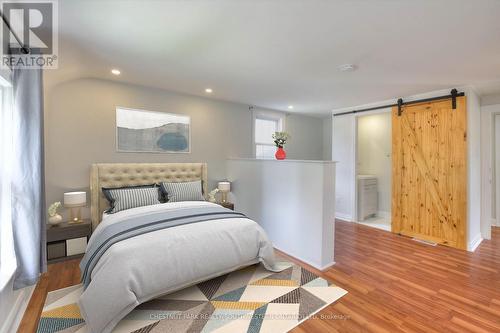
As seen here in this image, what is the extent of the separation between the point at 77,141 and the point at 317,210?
3356 millimetres

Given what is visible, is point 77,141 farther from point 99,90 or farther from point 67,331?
point 67,331

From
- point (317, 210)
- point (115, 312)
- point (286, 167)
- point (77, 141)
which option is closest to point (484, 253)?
point (317, 210)

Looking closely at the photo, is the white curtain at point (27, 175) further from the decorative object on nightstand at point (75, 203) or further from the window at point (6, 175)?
the decorative object on nightstand at point (75, 203)

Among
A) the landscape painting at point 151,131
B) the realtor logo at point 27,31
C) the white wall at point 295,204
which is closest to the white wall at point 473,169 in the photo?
the white wall at point 295,204

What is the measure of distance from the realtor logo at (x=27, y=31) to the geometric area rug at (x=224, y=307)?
78.7 inches

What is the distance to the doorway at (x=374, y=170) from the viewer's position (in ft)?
15.9

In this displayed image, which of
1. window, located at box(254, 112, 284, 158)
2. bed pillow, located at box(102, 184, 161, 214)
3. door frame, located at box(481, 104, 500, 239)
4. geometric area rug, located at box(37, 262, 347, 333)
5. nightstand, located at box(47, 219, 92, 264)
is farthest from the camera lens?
window, located at box(254, 112, 284, 158)

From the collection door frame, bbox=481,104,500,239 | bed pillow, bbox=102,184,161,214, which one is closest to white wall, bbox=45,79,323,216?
bed pillow, bbox=102,184,161,214

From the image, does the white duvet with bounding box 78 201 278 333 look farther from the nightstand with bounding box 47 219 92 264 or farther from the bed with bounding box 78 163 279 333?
the nightstand with bounding box 47 219 92 264

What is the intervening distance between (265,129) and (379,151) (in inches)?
104

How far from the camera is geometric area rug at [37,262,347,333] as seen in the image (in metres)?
1.79

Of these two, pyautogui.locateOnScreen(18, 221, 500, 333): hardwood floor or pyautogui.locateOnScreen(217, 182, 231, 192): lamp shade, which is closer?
pyautogui.locateOnScreen(18, 221, 500, 333): hardwood floor

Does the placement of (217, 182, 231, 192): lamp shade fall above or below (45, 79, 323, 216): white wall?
below

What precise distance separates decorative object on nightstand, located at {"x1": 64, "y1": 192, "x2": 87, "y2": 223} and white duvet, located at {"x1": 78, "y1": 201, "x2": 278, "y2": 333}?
723 millimetres
